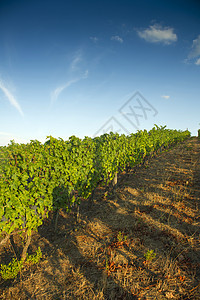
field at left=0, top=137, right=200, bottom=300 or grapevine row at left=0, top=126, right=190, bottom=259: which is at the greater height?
grapevine row at left=0, top=126, right=190, bottom=259

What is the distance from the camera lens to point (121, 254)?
175 inches

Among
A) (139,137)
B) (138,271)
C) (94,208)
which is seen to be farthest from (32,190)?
(139,137)

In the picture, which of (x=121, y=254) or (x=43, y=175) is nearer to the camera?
(x=121, y=254)

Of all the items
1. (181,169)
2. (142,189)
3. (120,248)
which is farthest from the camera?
(181,169)

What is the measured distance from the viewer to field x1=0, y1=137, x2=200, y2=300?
3.54 metres

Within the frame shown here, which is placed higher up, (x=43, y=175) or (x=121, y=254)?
(x=43, y=175)

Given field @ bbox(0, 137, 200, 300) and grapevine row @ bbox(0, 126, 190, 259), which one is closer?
field @ bbox(0, 137, 200, 300)

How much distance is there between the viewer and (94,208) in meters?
8.20

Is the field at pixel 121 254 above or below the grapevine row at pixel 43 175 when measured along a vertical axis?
below

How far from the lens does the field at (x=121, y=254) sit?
11.6 ft

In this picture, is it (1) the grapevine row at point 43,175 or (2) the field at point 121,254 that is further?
(1) the grapevine row at point 43,175

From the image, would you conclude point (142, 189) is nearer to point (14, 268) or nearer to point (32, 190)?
point (32, 190)

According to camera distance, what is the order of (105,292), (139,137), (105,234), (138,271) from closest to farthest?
(105,292) → (138,271) → (105,234) → (139,137)

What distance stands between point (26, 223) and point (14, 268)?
1.07 m
